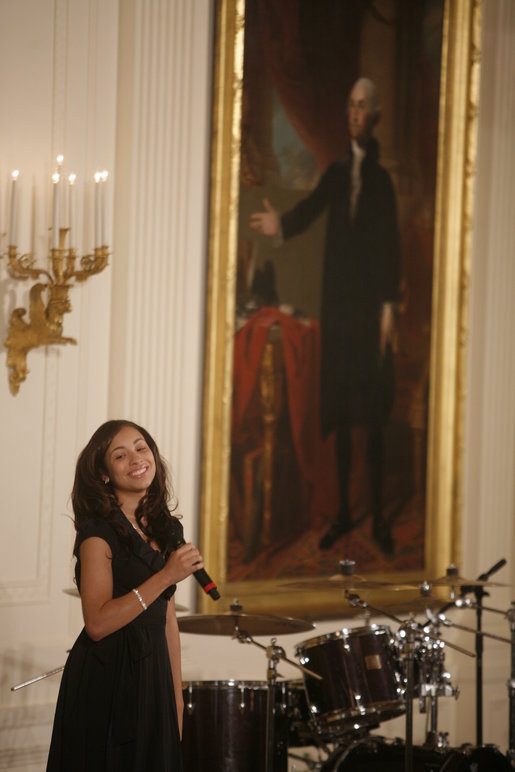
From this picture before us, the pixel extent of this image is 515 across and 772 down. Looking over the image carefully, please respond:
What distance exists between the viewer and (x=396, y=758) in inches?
202

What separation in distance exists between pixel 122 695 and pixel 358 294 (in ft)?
10.9

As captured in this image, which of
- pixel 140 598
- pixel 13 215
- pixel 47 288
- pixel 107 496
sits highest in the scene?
pixel 13 215

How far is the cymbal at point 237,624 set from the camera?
4.81 meters

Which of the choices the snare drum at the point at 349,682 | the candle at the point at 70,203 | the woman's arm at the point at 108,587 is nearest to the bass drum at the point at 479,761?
the snare drum at the point at 349,682

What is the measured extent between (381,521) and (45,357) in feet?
7.57

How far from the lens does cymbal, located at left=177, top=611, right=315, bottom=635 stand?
4812 mm

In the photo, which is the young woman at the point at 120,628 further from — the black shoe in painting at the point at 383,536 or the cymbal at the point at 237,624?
the black shoe in painting at the point at 383,536

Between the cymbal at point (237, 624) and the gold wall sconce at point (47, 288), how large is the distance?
1309mm

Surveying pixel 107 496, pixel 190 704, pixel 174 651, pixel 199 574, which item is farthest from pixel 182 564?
pixel 190 704

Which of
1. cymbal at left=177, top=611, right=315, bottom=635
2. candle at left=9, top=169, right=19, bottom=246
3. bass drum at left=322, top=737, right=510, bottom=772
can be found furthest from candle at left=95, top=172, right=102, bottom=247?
bass drum at left=322, top=737, right=510, bottom=772

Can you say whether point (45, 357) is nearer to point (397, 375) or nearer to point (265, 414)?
point (265, 414)

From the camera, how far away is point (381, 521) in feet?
21.1

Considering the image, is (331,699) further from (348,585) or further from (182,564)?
(182,564)

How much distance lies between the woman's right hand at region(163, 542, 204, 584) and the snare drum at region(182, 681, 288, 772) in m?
1.49
